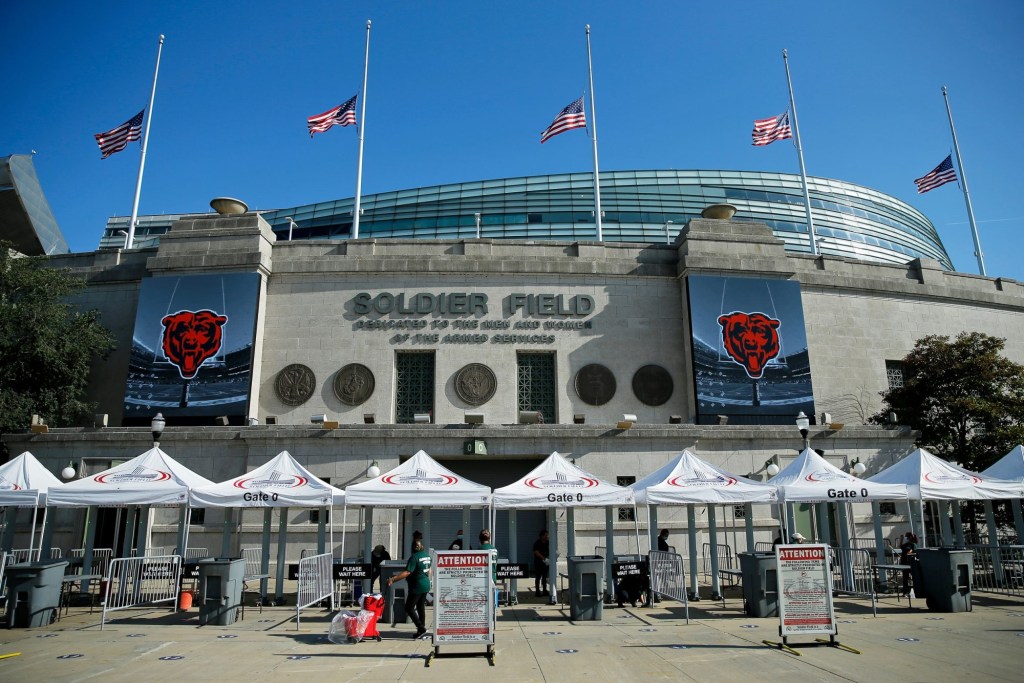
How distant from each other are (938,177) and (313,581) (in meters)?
36.0

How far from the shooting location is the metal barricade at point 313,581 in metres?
14.0

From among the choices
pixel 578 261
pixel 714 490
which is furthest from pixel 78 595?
pixel 578 261

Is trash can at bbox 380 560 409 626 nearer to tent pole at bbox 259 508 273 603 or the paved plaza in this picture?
the paved plaza

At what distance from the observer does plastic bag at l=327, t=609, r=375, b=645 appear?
478 inches

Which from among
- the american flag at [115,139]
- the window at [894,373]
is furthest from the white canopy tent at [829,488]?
the american flag at [115,139]

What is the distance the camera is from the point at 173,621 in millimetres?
14523

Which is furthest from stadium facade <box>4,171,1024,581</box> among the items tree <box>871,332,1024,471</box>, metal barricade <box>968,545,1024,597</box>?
metal barricade <box>968,545,1024,597</box>

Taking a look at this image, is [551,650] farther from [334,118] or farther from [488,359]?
[334,118]

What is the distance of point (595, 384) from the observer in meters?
27.6

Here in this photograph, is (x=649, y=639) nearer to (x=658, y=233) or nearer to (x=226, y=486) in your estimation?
(x=226, y=486)

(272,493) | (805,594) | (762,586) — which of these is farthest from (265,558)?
(805,594)

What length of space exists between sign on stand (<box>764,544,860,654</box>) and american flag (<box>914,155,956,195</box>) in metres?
31.1

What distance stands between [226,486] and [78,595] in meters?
5.30

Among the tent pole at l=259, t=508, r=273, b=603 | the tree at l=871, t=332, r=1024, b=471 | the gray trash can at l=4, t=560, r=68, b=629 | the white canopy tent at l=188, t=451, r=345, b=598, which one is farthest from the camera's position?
the tree at l=871, t=332, r=1024, b=471
